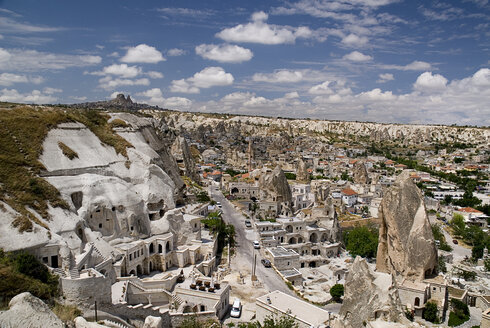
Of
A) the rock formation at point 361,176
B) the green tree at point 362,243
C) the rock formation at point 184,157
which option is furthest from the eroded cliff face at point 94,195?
the rock formation at point 361,176

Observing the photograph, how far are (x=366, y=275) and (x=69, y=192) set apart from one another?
2362 centimetres

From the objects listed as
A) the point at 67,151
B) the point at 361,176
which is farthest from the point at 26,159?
the point at 361,176

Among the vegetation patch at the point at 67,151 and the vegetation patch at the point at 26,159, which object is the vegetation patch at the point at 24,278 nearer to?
the vegetation patch at the point at 26,159

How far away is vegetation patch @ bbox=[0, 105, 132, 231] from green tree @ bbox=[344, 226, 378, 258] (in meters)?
27.9

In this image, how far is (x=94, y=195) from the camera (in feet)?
104

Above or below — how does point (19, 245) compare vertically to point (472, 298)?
above

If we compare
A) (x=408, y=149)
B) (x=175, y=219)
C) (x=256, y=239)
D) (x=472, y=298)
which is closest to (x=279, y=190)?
(x=256, y=239)

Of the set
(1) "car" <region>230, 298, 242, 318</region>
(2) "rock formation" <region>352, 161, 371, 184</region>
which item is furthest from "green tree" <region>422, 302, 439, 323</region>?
(2) "rock formation" <region>352, 161, 371, 184</region>

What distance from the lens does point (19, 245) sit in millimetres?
23250

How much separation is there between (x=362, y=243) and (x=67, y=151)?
107 ft

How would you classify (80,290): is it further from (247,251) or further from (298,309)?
(247,251)

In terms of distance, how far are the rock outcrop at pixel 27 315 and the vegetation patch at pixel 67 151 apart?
21357 mm

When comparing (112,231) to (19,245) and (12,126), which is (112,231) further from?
(12,126)

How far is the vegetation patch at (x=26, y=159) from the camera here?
1039 inches
